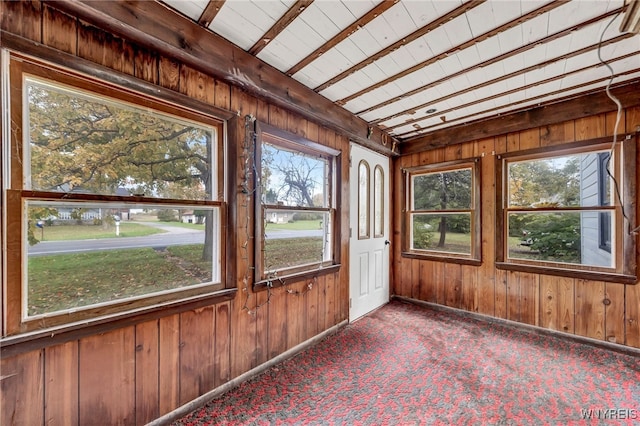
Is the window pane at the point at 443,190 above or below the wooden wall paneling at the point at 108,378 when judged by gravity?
above

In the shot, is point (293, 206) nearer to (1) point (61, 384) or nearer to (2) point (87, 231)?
(2) point (87, 231)

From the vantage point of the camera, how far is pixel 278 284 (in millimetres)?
2283

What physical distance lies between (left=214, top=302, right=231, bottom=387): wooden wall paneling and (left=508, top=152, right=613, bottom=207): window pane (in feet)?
11.1

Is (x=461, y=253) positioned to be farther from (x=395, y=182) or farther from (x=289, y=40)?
(x=289, y=40)

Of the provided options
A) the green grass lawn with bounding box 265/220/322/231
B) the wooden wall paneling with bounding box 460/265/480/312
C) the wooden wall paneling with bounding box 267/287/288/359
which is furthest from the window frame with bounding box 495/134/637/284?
the wooden wall paneling with bounding box 267/287/288/359

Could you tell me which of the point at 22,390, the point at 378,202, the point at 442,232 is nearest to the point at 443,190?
the point at 442,232

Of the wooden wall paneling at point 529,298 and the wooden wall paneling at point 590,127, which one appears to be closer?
the wooden wall paneling at point 590,127

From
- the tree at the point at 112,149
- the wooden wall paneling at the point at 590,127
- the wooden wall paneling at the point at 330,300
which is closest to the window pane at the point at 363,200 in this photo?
the wooden wall paneling at the point at 330,300

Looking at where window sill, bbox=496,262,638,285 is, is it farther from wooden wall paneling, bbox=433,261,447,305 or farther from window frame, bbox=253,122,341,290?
window frame, bbox=253,122,341,290

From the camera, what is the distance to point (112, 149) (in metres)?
1.48

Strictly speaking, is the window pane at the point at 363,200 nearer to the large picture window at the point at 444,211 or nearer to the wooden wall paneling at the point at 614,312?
the large picture window at the point at 444,211

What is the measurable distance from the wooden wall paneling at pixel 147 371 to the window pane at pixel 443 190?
3521mm

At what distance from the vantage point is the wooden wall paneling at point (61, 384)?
1237mm

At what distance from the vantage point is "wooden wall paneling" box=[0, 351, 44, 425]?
44.9 inches
